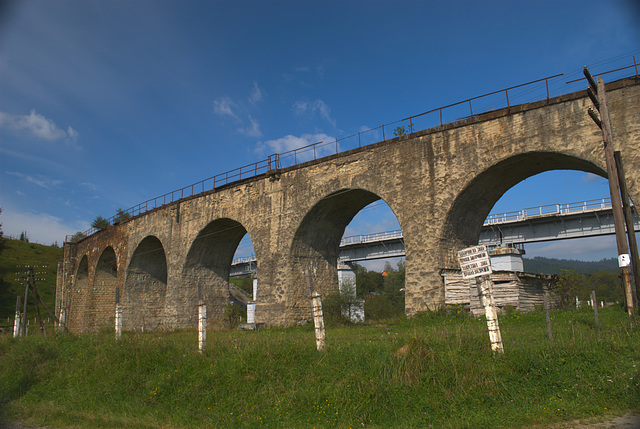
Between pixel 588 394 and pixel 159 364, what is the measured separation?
22.9 feet

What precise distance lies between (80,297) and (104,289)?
2.78 meters

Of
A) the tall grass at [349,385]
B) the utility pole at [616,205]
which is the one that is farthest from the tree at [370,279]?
the tall grass at [349,385]

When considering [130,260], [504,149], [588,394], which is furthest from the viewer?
[130,260]

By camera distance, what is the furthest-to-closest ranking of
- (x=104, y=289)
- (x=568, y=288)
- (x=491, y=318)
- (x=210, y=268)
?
1. (x=104, y=289)
2. (x=210, y=268)
3. (x=568, y=288)
4. (x=491, y=318)

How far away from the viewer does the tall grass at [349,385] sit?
557 cm

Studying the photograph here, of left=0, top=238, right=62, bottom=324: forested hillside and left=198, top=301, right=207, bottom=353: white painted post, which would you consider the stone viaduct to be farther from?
left=0, top=238, right=62, bottom=324: forested hillside

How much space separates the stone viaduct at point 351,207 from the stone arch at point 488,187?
4cm

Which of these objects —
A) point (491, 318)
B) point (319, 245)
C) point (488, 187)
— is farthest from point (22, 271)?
point (491, 318)

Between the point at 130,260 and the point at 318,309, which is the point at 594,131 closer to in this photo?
the point at 318,309

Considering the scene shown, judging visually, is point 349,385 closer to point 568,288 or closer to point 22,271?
point 568,288

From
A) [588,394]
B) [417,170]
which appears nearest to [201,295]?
[417,170]

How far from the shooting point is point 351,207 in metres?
17.4

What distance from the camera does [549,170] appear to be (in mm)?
13078

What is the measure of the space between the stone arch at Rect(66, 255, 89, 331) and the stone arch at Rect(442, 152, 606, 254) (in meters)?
28.1
